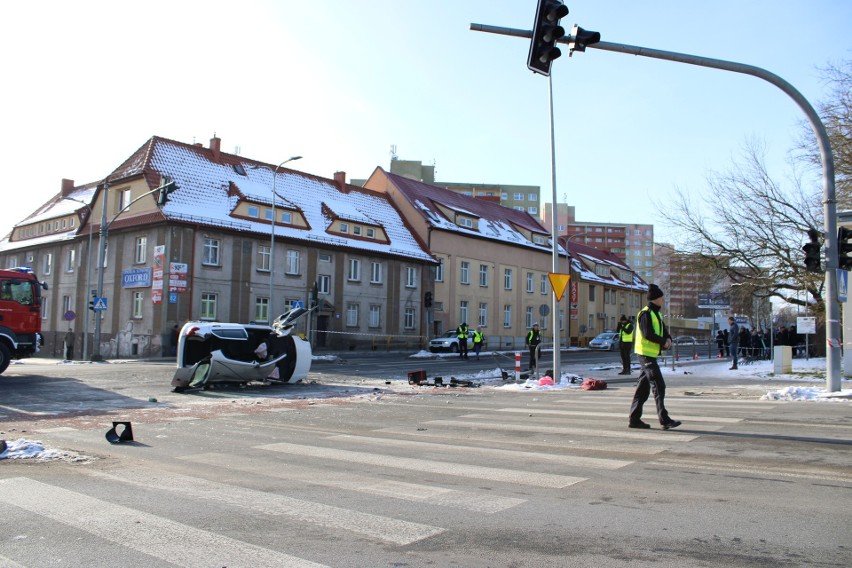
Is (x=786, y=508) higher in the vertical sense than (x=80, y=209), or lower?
lower

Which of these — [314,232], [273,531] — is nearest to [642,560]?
[273,531]

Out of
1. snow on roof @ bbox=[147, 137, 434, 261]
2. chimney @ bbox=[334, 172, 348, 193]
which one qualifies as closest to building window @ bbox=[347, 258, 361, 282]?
snow on roof @ bbox=[147, 137, 434, 261]

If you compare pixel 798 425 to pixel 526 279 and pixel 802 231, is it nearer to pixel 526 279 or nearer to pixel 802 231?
pixel 802 231

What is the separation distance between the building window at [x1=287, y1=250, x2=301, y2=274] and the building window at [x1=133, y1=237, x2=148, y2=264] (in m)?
8.10

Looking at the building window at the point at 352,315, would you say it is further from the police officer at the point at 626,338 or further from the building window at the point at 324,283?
the police officer at the point at 626,338

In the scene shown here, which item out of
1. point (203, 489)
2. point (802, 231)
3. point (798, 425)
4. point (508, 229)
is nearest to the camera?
point (203, 489)

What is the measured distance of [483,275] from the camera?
54.5 metres

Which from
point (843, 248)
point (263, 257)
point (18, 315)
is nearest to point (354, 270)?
point (263, 257)

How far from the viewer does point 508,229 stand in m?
59.5

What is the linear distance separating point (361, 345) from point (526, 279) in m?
21.6

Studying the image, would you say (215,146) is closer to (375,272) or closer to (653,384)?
(375,272)

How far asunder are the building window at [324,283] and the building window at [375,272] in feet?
12.0

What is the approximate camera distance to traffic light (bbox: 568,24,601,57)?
1039cm

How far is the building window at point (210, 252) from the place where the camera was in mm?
36594
